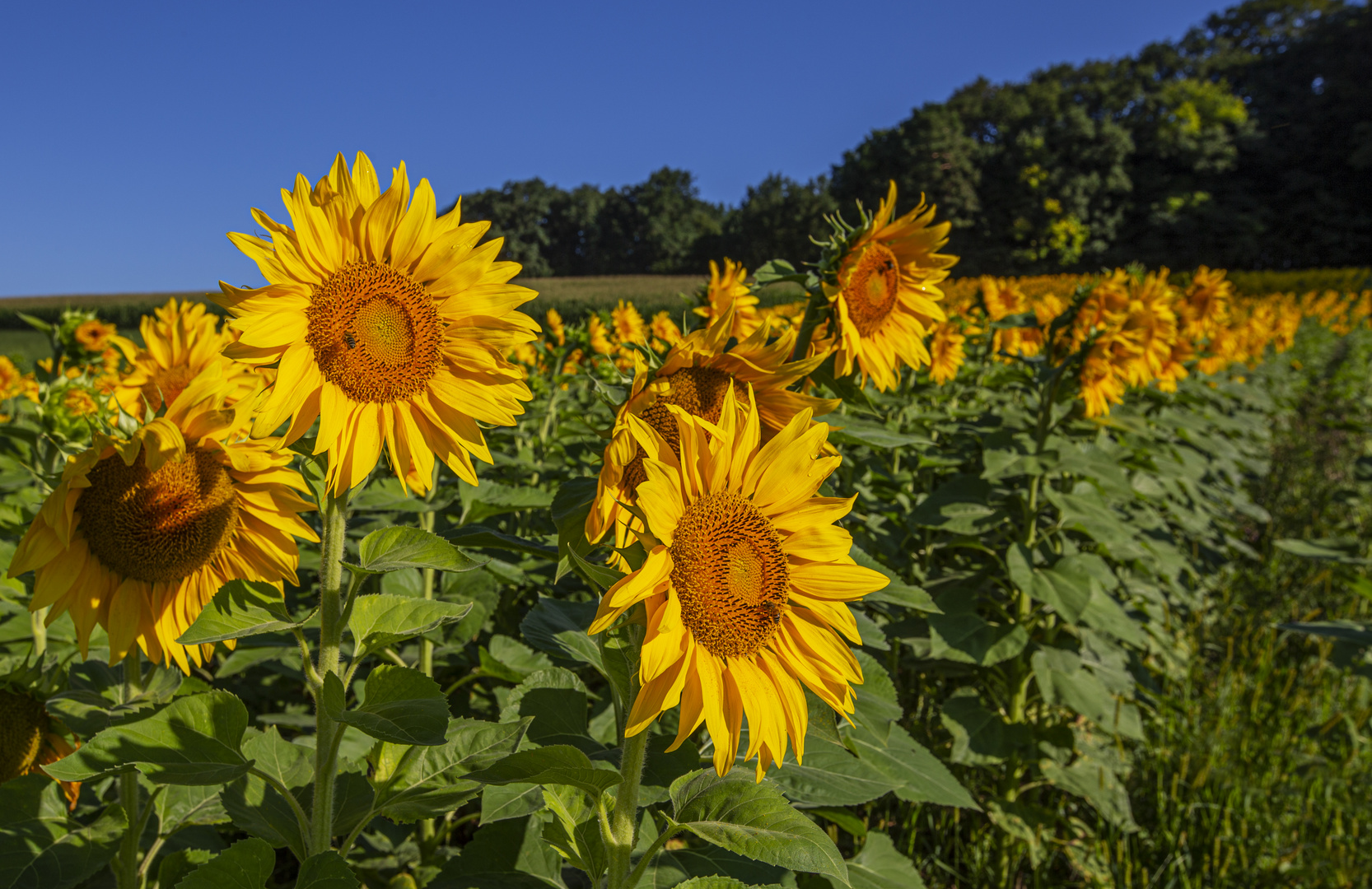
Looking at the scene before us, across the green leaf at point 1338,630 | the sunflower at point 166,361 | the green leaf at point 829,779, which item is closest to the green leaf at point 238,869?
the green leaf at point 829,779

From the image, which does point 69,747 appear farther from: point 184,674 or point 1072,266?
point 1072,266

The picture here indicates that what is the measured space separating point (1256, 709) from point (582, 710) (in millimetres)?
4153

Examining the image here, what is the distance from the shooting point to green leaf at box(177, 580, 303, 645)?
46.4 inches

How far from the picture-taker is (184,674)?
1754 mm

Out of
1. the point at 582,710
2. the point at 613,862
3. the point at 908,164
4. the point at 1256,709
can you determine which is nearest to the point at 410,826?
the point at 582,710

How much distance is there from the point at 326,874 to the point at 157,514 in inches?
28.1

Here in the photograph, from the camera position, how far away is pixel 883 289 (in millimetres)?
2168

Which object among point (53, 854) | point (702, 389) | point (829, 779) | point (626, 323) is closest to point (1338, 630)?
point (829, 779)

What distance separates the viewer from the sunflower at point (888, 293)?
2018mm

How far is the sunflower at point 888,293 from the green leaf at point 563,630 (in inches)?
34.9

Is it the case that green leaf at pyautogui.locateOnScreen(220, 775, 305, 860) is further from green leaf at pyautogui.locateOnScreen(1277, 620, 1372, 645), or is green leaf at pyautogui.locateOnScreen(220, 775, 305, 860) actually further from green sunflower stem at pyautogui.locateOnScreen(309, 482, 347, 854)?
green leaf at pyautogui.locateOnScreen(1277, 620, 1372, 645)

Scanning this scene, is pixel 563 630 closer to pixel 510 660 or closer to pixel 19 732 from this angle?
pixel 510 660

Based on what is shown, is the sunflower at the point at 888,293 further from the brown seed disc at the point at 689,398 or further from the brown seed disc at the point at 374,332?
the brown seed disc at the point at 374,332

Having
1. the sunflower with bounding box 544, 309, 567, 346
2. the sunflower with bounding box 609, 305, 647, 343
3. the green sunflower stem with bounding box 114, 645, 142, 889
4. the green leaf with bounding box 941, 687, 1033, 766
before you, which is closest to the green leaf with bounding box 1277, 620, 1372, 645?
the green leaf with bounding box 941, 687, 1033, 766
